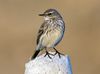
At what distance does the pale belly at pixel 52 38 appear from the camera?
8.75m

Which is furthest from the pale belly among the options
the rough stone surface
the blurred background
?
the blurred background

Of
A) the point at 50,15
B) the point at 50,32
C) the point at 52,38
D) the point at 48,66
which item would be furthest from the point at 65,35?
the point at 48,66

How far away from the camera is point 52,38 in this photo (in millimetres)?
8898

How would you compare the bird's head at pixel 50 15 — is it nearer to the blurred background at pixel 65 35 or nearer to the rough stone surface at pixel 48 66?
the rough stone surface at pixel 48 66

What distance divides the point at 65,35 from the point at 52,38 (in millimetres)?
6305

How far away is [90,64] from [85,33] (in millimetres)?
1152

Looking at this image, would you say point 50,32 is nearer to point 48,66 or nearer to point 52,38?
point 52,38

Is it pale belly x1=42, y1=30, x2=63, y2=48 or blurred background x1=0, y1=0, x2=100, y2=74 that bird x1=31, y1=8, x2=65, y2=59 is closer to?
pale belly x1=42, y1=30, x2=63, y2=48

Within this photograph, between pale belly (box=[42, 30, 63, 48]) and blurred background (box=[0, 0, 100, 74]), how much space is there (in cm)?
465

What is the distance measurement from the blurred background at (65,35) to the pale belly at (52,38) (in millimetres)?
4654

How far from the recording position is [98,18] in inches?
616

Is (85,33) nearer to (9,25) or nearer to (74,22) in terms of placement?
(74,22)

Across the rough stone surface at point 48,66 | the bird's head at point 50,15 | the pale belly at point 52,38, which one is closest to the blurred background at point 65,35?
the bird's head at point 50,15

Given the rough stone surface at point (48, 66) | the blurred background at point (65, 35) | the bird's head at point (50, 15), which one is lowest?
the blurred background at point (65, 35)
